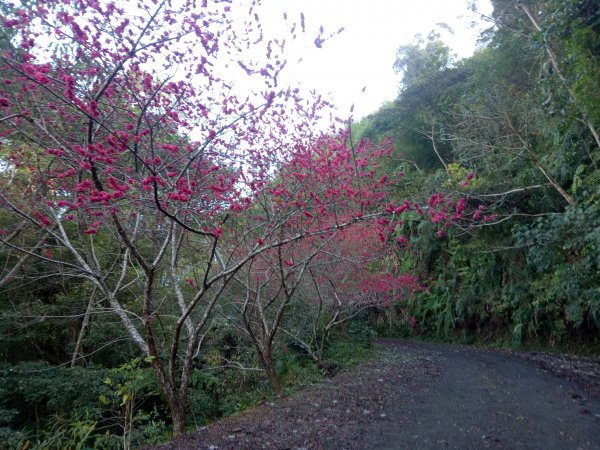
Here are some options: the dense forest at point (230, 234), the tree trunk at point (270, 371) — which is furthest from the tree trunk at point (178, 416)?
the tree trunk at point (270, 371)

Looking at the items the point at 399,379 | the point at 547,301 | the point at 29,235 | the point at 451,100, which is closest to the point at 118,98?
the point at 29,235

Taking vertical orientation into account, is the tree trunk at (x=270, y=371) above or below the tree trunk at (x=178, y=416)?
below

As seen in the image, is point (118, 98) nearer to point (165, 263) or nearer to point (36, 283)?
point (165, 263)

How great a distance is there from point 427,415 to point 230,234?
14.7 ft

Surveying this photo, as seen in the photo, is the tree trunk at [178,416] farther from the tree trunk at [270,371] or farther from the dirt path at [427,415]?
the tree trunk at [270,371]

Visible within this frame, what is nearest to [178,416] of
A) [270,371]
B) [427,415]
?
[270,371]

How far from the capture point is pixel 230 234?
332 inches

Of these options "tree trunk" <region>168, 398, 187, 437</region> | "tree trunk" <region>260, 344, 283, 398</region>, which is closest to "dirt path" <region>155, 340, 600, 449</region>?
"tree trunk" <region>168, 398, 187, 437</region>

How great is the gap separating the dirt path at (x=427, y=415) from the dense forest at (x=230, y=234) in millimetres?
1133

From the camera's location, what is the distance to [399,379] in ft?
27.1

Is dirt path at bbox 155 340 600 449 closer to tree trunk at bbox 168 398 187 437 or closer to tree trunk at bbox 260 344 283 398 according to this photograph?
tree trunk at bbox 168 398 187 437

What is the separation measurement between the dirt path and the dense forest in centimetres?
113

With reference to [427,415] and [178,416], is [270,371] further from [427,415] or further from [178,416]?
[427,415]

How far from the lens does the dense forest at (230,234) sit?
490 cm
